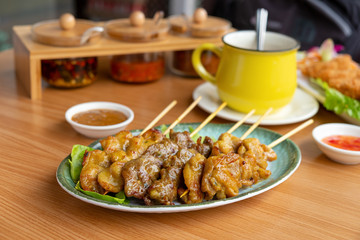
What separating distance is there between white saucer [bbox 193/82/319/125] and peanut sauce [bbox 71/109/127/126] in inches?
13.9

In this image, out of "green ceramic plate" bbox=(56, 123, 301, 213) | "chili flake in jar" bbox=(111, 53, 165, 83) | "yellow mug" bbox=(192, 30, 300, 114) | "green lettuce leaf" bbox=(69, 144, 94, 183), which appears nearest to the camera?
"green ceramic plate" bbox=(56, 123, 301, 213)

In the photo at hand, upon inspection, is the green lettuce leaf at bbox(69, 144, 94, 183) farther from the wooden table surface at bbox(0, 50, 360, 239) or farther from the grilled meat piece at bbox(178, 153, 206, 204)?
the grilled meat piece at bbox(178, 153, 206, 204)

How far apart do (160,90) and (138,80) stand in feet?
0.38

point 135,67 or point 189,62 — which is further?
point 189,62

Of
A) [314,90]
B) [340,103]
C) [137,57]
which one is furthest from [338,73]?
[137,57]

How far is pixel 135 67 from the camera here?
6.43 ft

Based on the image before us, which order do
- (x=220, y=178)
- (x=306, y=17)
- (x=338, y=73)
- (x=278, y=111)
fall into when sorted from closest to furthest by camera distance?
(x=220, y=178) → (x=278, y=111) → (x=338, y=73) → (x=306, y=17)

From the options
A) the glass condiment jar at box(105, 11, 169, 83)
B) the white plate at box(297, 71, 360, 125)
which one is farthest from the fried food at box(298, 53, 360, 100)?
the glass condiment jar at box(105, 11, 169, 83)

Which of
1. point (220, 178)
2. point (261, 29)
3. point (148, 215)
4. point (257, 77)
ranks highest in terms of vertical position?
point (261, 29)

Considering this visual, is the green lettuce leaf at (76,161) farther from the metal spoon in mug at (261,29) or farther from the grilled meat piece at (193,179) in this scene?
the metal spoon in mug at (261,29)

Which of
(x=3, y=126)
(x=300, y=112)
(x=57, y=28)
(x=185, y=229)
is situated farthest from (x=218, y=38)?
(x=185, y=229)

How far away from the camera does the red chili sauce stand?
1406mm

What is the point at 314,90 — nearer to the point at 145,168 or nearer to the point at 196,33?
the point at 196,33

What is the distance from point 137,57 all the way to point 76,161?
2.95 feet
